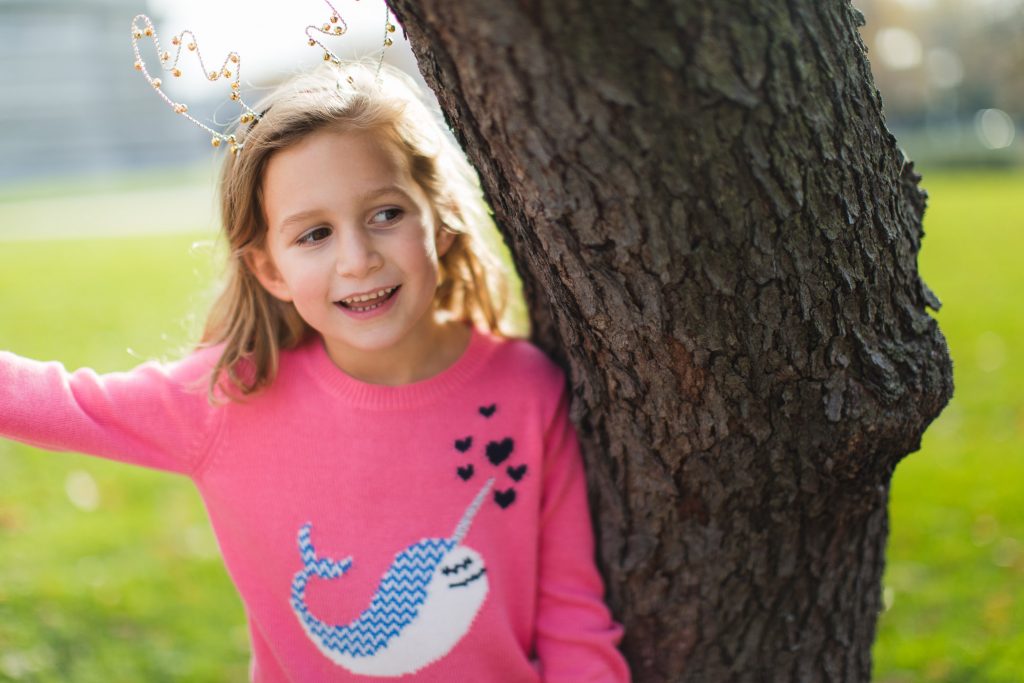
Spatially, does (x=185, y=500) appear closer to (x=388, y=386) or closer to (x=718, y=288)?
(x=388, y=386)

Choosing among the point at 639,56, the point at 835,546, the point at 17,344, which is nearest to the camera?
the point at 639,56

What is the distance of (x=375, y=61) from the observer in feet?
→ 6.69

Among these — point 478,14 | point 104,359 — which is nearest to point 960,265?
point 104,359

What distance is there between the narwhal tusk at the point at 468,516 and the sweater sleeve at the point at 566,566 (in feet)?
0.47

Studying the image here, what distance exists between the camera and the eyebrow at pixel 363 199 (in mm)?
1840

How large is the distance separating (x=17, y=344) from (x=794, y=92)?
21.3ft

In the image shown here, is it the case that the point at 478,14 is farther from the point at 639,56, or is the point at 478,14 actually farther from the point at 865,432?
the point at 865,432

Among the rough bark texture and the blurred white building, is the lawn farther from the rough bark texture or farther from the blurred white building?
the blurred white building

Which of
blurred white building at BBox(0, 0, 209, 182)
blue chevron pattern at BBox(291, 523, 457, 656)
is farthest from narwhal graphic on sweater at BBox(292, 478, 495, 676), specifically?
blurred white building at BBox(0, 0, 209, 182)

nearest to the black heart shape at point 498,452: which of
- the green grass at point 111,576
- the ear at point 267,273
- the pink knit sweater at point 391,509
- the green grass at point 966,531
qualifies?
the pink knit sweater at point 391,509

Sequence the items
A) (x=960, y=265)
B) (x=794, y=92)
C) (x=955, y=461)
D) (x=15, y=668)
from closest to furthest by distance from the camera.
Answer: (x=794, y=92)
(x=15, y=668)
(x=955, y=461)
(x=960, y=265)

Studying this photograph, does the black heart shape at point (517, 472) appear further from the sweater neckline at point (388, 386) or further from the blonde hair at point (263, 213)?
the blonde hair at point (263, 213)

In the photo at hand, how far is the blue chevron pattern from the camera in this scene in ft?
6.32

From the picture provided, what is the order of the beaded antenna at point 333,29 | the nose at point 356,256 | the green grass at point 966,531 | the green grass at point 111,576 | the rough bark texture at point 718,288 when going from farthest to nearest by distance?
the green grass at point 111,576 < the green grass at point 966,531 < the nose at point 356,256 < the beaded antenna at point 333,29 < the rough bark texture at point 718,288
